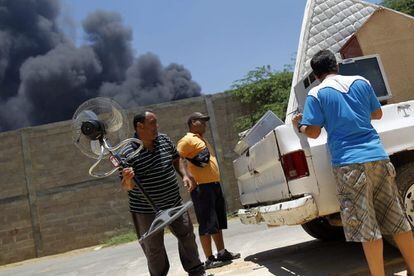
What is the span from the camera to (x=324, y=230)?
218 inches

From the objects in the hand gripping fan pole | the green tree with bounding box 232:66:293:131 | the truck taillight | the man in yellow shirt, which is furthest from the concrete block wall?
the truck taillight

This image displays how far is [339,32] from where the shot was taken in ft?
24.6

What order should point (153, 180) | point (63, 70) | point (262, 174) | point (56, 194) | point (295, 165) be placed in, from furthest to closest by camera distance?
point (63, 70) < point (56, 194) < point (262, 174) < point (153, 180) < point (295, 165)

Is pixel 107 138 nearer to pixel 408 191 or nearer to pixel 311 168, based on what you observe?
pixel 311 168

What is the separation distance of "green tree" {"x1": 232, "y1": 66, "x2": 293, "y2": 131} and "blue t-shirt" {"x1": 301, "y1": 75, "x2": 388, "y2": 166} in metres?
10.4

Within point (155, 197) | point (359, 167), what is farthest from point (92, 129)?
point (359, 167)

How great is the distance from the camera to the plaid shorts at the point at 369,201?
3176 mm

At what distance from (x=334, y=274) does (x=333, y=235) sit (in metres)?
1.61

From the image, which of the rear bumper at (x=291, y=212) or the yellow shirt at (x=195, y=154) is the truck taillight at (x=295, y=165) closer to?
the rear bumper at (x=291, y=212)

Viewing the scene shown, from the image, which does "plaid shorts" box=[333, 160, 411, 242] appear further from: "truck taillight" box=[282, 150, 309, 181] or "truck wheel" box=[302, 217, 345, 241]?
"truck wheel" box=[302, 217, 345, 241]

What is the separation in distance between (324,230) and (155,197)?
234 cm

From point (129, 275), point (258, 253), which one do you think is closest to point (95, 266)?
point (129, 275)

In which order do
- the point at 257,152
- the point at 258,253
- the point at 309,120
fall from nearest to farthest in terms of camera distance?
the point at 309,120 → the point at 257,152 → the point at 258,253

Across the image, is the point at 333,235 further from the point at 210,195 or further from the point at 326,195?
the point at 326,195
